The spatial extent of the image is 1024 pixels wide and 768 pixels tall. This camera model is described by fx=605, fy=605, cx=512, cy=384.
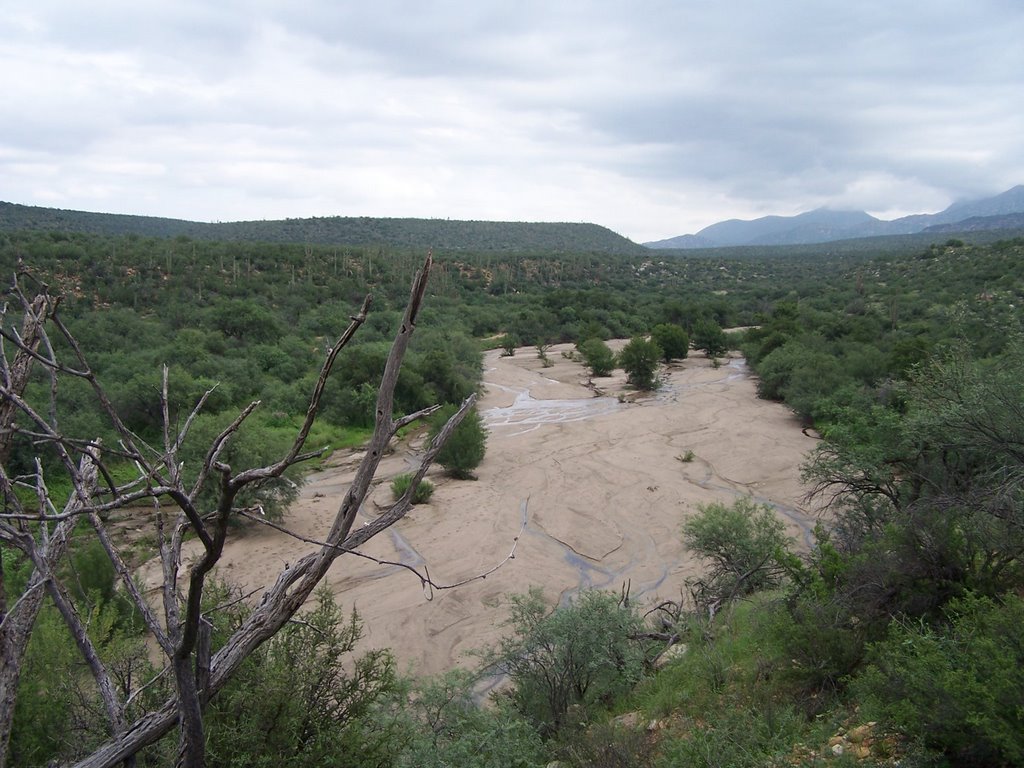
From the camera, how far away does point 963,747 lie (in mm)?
3990

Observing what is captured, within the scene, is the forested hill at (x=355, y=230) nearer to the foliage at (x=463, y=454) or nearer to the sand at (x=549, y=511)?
the sand at (x=549, y=511)

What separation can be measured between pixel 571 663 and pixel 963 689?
14.8ft

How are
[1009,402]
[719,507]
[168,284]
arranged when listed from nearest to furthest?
[1009,402], [719,507], [168,284]

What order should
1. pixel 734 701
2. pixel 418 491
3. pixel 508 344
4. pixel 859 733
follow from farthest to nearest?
pixel 508 344 < pixel 418 491 < pixel 734 701 < pixel 859 733

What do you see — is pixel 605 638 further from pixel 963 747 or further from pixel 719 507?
pixel 719 507

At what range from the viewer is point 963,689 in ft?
13.4

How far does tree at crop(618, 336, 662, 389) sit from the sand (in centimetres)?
323

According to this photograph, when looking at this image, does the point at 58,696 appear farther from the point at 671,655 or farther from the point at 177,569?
the point at 671,655

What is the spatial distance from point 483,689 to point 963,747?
6.77m

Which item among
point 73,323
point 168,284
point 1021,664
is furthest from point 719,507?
point 168,284


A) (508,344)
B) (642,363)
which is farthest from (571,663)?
(508,344)

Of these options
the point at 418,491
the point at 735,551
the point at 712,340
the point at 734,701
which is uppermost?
the point at 734,701

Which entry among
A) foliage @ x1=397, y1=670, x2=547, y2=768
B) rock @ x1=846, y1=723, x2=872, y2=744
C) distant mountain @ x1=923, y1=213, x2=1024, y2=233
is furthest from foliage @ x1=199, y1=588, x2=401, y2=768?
distant mountain @ x1=923, y1=213, x2=1024, y2=233

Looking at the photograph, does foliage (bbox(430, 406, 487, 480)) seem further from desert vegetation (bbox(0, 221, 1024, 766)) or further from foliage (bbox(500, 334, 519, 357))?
foliage (bbox(500, 334, 519, 357))
